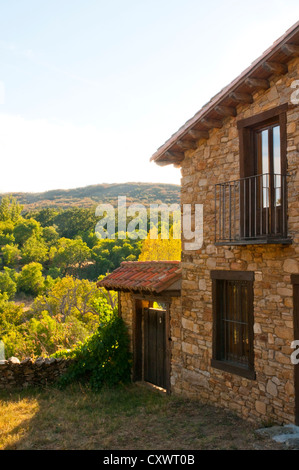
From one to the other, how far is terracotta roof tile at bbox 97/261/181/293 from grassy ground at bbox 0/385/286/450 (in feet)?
7.88

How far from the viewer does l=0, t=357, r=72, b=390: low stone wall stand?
35.2 ft

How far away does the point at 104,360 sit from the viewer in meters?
10.6

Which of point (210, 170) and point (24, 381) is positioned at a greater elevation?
point (210, 170)

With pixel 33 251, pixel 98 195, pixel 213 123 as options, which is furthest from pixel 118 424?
pixel 98 195

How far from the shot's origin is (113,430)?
24.4 ft

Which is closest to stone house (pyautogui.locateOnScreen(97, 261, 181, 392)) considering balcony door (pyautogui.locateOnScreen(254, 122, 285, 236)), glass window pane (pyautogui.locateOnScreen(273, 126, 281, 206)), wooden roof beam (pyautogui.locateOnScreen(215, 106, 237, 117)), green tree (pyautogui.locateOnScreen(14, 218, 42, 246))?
balcony door (pyautogui.locateOnScreen(254, 122, 285, 236))

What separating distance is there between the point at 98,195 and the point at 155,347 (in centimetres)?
8460

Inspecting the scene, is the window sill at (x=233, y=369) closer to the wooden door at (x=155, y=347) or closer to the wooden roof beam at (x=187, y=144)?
the wooden door at (x=155, y=347)

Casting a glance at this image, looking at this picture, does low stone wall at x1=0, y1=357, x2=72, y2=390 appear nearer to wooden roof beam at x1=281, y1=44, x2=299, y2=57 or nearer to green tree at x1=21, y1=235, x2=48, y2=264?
wooden roof beam at x1=281, y1=44, x2=299, y2=57

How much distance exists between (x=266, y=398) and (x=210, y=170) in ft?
14.0

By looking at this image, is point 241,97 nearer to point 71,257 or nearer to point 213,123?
point 213,123

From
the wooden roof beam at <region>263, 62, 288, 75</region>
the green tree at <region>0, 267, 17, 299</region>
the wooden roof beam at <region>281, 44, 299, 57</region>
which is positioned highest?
the wooden roof beam at <region>281, 44, 299, 57</region>
